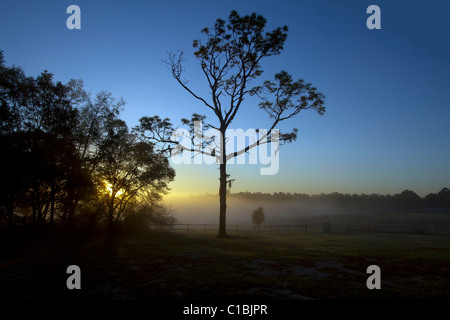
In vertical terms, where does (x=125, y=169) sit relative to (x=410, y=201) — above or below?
above

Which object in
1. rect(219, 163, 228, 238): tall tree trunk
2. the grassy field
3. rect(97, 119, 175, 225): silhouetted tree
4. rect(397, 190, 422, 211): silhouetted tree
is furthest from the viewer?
rect(397, 190, 422, 211): silhouetted tree

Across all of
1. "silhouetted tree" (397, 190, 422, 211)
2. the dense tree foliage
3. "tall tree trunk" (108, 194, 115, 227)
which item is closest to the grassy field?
the dense tree foliage

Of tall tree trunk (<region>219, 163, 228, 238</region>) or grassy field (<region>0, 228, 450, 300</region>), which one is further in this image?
tall tree trunk (<region>219, 163, 228, 238</region>)

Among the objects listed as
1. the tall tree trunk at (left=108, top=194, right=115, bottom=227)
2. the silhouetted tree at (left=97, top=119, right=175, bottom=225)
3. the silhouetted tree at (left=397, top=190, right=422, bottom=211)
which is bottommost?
the silhouetted tree at (left=397, top=190, right=422, bottom=211)

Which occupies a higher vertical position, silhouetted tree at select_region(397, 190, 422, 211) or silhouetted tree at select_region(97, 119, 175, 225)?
silhouetted tree at select_region(97, 119, 175, 225)

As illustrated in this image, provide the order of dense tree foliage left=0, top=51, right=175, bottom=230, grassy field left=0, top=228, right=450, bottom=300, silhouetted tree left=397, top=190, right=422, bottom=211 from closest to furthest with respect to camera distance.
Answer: grassy field left=0, top=228, right=450, bottom=300
dense tree foliage left=0, top=51, right=175, bottom=230
silhouetted tree left=397, top=190, right=422, bottom=211

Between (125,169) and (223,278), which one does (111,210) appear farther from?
(223,278)

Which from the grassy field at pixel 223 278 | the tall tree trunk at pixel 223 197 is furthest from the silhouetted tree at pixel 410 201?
the grassy field at pixel 223 278

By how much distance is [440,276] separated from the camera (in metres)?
7.79

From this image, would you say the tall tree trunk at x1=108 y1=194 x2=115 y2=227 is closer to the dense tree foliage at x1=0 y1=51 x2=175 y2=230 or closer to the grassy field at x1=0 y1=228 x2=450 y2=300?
the dense tree foliage at x1=0 y1=51 x2=175 y2=230

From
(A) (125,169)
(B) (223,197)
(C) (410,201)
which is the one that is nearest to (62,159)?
(A) (125,169)

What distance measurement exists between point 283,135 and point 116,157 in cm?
1895
